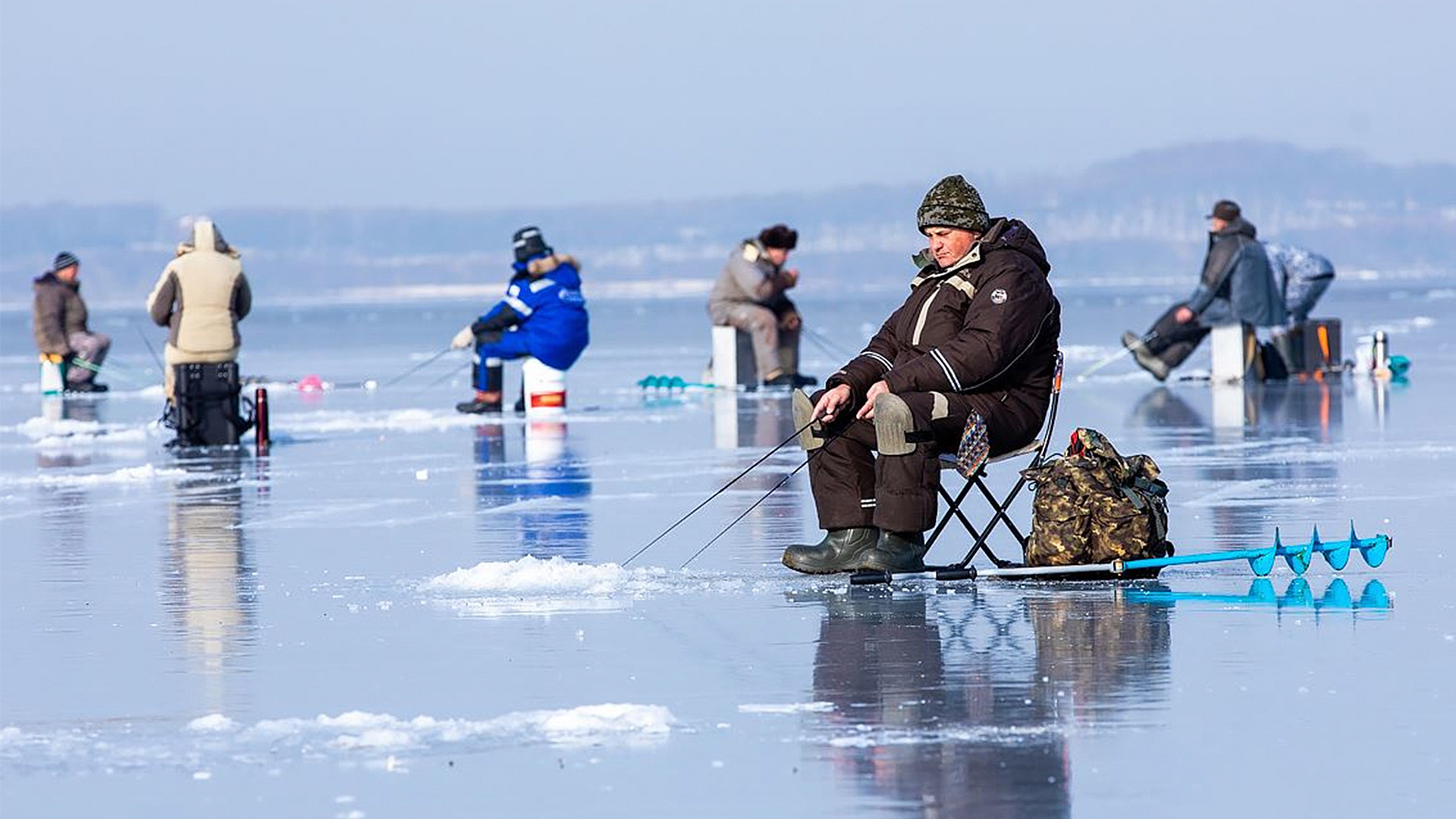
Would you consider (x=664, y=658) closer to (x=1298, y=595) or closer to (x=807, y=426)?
(x=807, y=426)

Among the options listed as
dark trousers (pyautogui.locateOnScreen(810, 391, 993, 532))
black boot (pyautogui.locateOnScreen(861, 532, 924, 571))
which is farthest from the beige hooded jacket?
black boot (pyautogui.locateOnScreen(861, 532, 924, 571))

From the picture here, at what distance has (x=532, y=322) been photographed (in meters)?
22.9

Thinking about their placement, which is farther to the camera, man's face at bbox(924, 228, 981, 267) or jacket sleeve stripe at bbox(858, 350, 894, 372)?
jacket sleeve stripe at bbox(858, 350, 894, 372)

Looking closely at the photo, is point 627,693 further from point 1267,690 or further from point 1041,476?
point 1041,476

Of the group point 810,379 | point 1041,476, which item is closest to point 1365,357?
point 810,379

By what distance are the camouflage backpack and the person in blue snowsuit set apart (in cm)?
1293

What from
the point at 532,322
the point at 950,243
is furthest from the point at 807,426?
the point at 532,322

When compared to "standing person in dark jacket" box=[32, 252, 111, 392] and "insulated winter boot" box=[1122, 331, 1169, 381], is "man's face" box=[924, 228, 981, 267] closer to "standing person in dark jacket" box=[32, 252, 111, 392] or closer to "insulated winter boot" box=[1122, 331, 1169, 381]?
"insulated winter boot" box=[1122, 331, 1169, 381]

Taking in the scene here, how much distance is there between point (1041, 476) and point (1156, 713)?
3181 millimetres

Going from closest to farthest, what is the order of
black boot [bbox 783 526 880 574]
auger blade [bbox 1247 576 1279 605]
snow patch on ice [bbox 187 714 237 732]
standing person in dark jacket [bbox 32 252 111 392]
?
snow patch on ice [bbox 187 714 237 732] < auger blade [bbox 1247 576 1279 605] < black boot [bbox 783 526 880 574] < standing person in dark jacket [bbox 32 252 111 392]

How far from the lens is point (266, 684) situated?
7707 mm

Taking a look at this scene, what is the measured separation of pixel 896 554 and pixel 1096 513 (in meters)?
0.74

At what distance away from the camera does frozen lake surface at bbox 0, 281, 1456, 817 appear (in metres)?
6.14

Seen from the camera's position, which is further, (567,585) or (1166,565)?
(567,585)
